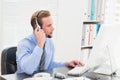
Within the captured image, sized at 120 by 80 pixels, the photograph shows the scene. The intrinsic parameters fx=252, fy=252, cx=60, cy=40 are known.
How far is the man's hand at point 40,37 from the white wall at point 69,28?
104 cm

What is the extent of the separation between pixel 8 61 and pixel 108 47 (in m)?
0.81

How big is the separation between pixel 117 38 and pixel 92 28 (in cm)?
166

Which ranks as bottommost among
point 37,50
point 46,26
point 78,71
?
point 78,71

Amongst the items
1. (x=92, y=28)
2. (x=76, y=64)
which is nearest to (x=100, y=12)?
(x=92, y=28)

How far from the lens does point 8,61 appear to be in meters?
2.01

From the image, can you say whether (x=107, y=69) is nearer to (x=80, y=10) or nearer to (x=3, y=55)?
(x=3, y=55)

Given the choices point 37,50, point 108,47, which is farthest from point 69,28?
point 108,47

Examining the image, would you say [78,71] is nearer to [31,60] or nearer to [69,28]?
[31,60]

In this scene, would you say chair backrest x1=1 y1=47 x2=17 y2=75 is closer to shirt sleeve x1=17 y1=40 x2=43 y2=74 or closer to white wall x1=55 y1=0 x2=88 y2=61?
shirt sleeve x1=17 y1=40 x2=43 y2=74

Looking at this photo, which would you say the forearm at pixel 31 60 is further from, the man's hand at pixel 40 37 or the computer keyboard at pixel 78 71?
the computer keyboard at pixel 78 71

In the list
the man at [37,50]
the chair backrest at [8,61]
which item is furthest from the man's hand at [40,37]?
the chair backrest at [8,61]

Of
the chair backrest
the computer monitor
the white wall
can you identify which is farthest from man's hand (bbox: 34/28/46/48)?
the white wall

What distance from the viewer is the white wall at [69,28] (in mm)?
3055

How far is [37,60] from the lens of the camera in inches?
74.0
